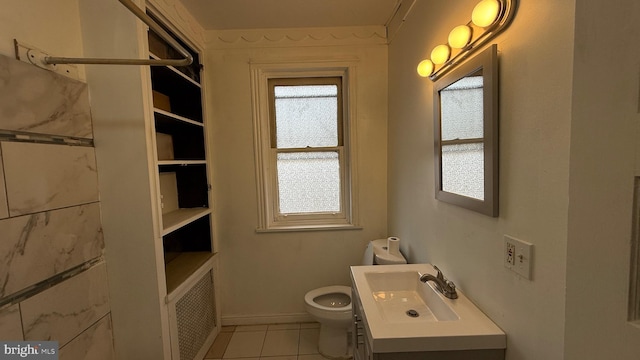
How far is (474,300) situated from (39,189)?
1.85 metres

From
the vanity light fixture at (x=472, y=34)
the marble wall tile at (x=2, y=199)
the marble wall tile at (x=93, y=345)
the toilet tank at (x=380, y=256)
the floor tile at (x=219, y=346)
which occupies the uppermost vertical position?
the vanity light fixture at (x=472, y=34)

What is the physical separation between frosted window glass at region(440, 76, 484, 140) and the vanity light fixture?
0.10m

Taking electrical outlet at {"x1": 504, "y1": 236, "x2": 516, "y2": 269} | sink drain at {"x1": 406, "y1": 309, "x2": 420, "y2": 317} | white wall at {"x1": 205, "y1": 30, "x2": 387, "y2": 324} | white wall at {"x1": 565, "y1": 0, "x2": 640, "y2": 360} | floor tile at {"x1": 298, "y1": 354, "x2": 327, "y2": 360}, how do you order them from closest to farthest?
white wall at {"x1": 565, "y1": 0, "x2": 640, "y2": 360}, electrical outlet at {"x1": 504, "y1": 236, "x2": 516, "y2": 269}, sink drain at {"x1": 406, "y1": 309, "x2": 420, "y2": 317}, floor tile at {"x1": 298, "y1": 354, "x2": 327, "y2": 360}, white wall at {"x1": 205, "y1": 30, "x2": 387, "y2": 324}

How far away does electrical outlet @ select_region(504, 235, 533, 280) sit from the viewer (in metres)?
0.74

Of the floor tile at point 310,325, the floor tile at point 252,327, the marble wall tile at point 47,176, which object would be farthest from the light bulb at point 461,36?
the floor tile at point 252,327

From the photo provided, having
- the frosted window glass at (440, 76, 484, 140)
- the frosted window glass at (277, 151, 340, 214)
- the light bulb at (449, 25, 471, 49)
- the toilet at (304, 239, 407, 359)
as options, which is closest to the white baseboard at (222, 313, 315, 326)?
the toilet at (304, 239, 407, 359)

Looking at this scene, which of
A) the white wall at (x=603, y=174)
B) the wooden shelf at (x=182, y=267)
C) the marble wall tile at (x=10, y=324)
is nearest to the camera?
the white wall at (x=603, y=174)

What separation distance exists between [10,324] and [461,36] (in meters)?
2.02

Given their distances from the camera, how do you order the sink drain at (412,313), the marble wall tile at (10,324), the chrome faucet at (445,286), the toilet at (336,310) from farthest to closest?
the toilet at (336,310) < the sink drain at (412,313) < the chrome faucet at (445,286) < the marble wall tile at (10,324)

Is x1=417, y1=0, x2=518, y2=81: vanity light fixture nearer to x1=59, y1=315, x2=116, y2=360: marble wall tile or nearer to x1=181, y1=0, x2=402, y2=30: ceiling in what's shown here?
x1=181, y1=0, x2=402, y2=30: ceiling

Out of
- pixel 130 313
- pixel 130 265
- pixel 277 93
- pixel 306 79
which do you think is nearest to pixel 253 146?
pixel 277 93

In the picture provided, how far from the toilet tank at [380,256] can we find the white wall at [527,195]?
43cm

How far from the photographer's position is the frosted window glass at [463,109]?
0.96 meters

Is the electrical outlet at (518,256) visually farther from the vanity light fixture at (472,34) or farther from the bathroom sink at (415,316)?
the vanity light fixture at (472,34)
